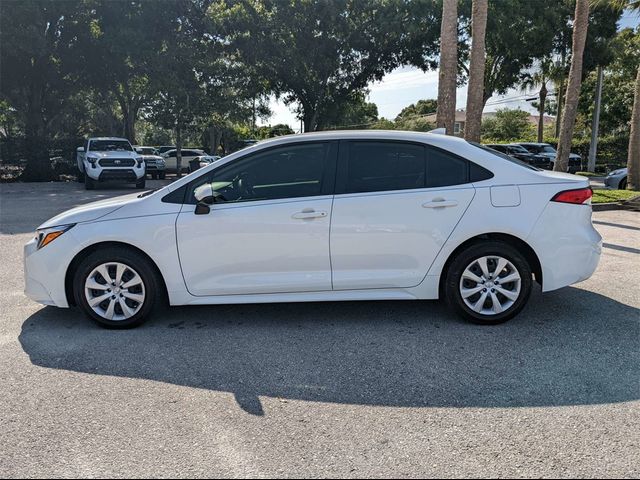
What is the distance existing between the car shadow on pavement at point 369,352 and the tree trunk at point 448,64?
621 centimetres

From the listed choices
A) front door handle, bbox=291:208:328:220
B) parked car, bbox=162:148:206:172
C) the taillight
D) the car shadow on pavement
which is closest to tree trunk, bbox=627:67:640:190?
the car shadow on pavement

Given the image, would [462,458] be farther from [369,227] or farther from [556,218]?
[556,218]

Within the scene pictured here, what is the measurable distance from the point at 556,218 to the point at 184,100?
23.9 meters

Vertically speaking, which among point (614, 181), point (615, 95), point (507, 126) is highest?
point (615, 95)

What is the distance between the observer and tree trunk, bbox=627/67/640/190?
15.0 meters

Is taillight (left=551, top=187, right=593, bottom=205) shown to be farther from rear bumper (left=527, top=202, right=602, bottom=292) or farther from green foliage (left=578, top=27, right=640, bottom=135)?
green foliage (left=578, top=27, right=640, bottom=135)

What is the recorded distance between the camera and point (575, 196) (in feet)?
15.1

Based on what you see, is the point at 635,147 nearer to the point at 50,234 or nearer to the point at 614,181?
the point at 614,181

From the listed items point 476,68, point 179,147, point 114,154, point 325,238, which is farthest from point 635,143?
point 179,147

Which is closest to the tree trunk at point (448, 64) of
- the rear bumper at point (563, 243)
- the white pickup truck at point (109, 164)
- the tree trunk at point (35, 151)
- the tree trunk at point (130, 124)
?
the rear bumper at point (563, 243)

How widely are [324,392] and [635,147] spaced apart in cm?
1537

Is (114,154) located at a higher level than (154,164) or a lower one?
higher

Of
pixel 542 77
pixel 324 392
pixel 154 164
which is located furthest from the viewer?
pixel 542 77

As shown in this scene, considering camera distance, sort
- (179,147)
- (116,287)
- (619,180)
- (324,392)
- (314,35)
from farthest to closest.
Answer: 1. (179,147)
2. (314,35)
3. (619,180)
4. (116,287)
5. (324,392)
